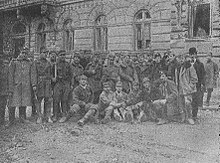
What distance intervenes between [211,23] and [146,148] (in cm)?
254

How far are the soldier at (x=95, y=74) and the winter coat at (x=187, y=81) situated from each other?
184 centimetres

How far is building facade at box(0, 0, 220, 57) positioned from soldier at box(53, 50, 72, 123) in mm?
340

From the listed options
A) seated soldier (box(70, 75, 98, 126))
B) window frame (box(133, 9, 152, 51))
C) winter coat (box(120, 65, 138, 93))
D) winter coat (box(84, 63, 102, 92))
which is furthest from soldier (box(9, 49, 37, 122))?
window frame (box(133, 9, 152, 51))

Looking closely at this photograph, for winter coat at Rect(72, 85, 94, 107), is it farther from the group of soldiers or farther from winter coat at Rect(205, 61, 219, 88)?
winter coat at Rect(205, 61, 219, 88)

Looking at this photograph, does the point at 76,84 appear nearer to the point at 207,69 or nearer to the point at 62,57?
the point at 62,57

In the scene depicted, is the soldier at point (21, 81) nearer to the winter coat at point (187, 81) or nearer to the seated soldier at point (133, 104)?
the seated soldier at point (133, 104)

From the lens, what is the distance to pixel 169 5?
21.3 feet

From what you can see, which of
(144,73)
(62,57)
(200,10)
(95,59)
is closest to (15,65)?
(62,57)

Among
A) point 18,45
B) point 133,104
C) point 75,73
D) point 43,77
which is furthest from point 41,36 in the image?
point 133,104

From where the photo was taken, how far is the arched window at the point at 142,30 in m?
6.88

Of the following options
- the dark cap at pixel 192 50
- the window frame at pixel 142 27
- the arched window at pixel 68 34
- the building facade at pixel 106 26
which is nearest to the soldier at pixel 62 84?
the arched window at pixel 68 34

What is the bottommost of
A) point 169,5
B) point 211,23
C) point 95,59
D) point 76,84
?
point 76,84

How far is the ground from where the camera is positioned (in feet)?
15.8

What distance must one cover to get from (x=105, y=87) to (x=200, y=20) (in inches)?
96.6
